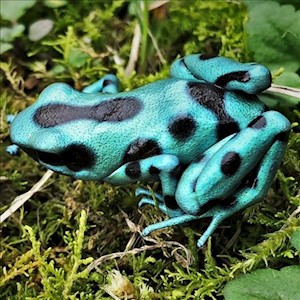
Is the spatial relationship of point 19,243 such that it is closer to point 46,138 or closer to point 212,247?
point 46,138

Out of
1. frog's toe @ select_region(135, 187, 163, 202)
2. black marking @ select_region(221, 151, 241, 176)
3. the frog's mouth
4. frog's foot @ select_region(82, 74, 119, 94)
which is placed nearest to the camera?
black marking @ select_region(221, 151, 241, 176)

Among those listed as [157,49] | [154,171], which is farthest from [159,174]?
[157,49]

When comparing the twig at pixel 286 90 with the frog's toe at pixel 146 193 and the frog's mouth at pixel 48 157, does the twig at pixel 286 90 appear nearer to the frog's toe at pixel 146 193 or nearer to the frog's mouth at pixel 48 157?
the frog's toe at pixel 146 193

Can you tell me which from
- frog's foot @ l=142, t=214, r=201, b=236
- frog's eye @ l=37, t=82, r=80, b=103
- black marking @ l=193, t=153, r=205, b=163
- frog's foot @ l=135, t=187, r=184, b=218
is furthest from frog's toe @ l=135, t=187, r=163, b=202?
frog's eye @ l=37, t=82, r=80, b=103

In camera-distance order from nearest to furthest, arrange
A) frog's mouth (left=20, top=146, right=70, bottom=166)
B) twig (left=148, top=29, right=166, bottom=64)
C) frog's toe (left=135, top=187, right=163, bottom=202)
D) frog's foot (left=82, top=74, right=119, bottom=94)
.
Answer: frog's mouth (left=20, top=146, right=70, bottom=166) < frog's toe (left=135, top=187, right=163, bottom=202) < frog's foot (left=82, top=74, right=119, bottom=94) < twig (left=148, top=29, right=166, bottom=64)

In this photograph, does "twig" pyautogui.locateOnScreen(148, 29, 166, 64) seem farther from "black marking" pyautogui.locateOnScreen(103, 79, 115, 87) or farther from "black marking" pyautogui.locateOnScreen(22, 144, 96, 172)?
"black marking" pyautogui.locateOnScreen(22, 144, 96, 172)

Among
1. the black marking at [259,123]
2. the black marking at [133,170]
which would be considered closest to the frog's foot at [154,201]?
the black marking at [133,170]

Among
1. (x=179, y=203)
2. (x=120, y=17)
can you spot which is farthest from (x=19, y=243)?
(x=120, y=17)

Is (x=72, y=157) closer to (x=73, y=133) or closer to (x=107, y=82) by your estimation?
(x=73, y=133)
